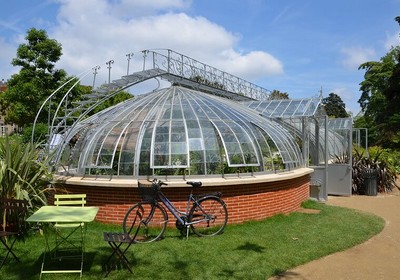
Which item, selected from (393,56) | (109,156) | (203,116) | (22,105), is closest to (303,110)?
(203,116)

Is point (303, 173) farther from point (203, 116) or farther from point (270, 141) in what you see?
point (203, 116)

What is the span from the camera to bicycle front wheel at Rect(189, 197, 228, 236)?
25.1 ft

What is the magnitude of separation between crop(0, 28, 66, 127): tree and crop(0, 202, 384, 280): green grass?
674 inches

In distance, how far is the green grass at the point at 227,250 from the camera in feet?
18.8

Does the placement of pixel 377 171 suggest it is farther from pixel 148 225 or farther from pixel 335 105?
pixel 335 105

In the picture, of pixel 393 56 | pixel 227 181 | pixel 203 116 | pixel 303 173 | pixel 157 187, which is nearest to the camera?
pixel 157 187

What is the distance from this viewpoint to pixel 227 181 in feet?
27.3

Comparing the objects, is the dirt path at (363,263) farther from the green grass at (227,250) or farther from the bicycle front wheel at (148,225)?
the bicycle front wheel at (148,225)

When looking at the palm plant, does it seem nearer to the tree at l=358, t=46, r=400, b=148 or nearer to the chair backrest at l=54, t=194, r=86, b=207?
the chair backrest at l=54, t=194, r=86, b=207

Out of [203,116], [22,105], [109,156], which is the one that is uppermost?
[22,105]

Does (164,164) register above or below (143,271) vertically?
above

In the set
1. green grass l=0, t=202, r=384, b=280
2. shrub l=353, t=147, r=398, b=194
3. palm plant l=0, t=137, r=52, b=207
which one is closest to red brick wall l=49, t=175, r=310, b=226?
green grass l=0, t=202, r=384, b=280

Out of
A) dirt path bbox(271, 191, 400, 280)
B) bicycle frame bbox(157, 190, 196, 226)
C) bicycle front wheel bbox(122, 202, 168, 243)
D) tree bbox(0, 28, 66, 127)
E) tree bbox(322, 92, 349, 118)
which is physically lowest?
dirt path bbox(271, 191, 400, 280)

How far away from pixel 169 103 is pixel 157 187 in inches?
137
